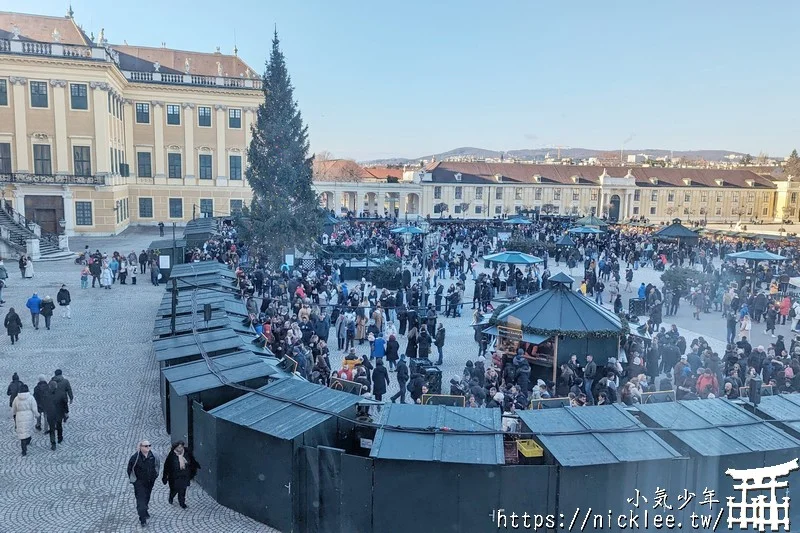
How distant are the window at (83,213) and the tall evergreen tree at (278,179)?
15.1 metres

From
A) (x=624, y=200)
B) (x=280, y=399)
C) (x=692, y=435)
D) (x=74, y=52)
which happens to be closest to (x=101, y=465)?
(x=280, y=399)

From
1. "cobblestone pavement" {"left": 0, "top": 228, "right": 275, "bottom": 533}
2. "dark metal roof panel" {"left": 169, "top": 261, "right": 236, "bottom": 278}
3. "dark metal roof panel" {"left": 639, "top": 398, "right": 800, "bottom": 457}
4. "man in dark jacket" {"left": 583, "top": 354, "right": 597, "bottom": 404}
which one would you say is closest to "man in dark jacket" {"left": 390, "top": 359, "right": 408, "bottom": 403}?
"man in dark jacket" {"left": 583, "top": 354, "right": 597, "bottom": 404}

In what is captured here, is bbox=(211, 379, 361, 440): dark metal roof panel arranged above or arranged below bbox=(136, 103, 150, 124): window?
below

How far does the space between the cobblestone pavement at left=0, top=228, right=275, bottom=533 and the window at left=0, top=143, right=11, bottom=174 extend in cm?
2219

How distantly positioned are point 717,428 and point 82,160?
139 feet

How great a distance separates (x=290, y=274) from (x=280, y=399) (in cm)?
1857

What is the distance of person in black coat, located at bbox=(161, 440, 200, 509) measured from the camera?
9.30 m

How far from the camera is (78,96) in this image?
4159 cm

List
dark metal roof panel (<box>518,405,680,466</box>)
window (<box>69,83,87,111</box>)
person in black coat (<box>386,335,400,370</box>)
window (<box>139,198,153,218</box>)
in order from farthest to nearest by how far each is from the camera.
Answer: window (<box>139,198,153,218</box>)
window (<box>69,83,87,111</box>)
person in black coat (<box>386,335,400,370</box>)
dark metal roof panel (<box>518,405,680,466</box>)

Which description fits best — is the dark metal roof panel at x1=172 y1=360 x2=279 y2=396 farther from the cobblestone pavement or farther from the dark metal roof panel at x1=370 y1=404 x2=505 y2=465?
the dark metal roof panel at x1=370 y1=404 x2=505 y2=465

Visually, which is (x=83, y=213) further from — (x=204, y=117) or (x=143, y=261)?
(x=143, y=261)

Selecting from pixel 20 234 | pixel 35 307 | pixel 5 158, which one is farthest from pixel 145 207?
pixel 35 307

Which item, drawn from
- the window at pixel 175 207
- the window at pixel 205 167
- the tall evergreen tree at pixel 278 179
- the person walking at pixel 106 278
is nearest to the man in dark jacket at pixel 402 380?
the person walking at pixel 106 278

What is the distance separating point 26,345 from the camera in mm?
18109
